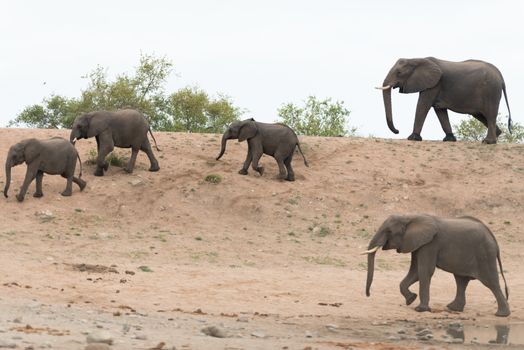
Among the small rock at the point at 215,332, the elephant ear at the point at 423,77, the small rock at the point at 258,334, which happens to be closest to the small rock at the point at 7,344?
the small rock at the point at 215,332

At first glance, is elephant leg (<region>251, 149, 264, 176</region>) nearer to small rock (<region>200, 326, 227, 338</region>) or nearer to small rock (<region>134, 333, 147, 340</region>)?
small rock (<region>200, 326, 227, 338</region>)

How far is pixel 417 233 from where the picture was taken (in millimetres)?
15711

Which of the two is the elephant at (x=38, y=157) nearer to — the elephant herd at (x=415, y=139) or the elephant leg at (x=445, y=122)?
the elephant herd at (x=415, y=139)

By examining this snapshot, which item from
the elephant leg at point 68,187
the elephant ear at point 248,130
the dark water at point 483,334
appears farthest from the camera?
the elephant ear at point 248,130

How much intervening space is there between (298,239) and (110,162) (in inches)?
198

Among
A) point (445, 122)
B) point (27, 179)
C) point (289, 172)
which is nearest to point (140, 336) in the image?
point (27, 179)

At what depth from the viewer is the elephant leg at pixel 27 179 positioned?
21.4 metres

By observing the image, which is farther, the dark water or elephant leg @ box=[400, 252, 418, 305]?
elephant leg @ box=[400, 252, 418, 305]

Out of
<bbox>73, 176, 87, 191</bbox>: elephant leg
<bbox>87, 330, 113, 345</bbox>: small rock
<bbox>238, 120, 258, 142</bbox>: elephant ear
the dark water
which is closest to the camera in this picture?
<bbox>87, 330, 113, 345</bbox>: small rock

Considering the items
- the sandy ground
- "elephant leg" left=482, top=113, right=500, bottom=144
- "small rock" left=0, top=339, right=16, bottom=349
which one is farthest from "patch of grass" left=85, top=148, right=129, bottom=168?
"small rock" left=0, top=339, right=16, bottom=349

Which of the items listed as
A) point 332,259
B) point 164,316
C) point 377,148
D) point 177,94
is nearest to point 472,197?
point 377,148

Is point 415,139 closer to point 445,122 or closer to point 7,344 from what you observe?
point 445,122

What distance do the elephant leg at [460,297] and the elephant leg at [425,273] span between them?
501 millimetres

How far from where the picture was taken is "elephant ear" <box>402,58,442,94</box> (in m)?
27.0
